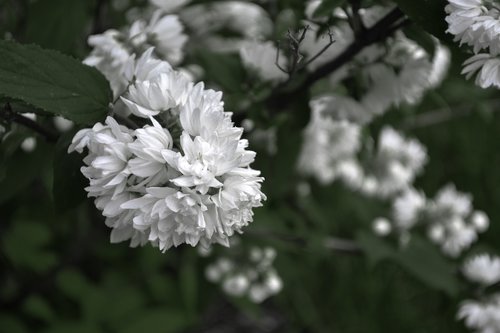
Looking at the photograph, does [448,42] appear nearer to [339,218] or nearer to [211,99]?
[211,99]

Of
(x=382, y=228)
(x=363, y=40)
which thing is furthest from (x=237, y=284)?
(x=363, y=40)

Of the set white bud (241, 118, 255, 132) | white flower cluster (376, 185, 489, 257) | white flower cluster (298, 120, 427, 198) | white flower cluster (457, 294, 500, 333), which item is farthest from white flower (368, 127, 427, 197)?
white bud (241, 118, 255, 132)

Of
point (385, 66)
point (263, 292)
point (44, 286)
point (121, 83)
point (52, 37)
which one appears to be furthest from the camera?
point (44, 286)

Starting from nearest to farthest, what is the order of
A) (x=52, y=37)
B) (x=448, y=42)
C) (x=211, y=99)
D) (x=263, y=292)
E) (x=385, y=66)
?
(x=211, y=99)
(x=448, y=42)
(x=385, y=66)
(x=52, y=37)
(x=263, y=292)

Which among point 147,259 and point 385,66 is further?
point 147,259

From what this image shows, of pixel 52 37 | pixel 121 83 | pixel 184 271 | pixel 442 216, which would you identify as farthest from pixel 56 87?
pixel 442 216

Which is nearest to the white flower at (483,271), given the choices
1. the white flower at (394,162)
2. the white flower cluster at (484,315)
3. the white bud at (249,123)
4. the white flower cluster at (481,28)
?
the white flower cluster at (484,315)

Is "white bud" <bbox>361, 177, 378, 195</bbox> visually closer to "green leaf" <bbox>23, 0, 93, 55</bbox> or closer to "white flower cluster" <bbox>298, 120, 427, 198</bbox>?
"white flower cluster" <bbox>298, 120, 427, 198</bbox>
